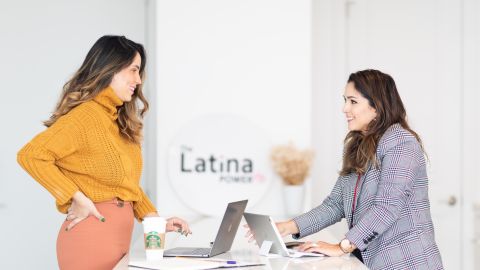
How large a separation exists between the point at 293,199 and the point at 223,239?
99 cm

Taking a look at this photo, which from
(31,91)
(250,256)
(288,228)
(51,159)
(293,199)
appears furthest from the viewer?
(31,91)

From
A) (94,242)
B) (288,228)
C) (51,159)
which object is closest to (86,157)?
(51,159)

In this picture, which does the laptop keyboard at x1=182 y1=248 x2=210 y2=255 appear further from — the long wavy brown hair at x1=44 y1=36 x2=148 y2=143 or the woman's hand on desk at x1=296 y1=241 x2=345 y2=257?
the long wavy brown hair at x1=44 y1=36 x2=148 y2=143

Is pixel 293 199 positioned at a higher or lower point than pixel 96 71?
lower

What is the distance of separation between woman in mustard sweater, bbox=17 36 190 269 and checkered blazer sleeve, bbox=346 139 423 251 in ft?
2.45

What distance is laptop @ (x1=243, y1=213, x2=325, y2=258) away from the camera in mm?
2139

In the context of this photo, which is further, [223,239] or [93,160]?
[223,239]

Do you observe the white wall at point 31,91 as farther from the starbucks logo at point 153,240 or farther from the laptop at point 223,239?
the starbucks logo at point 153,240

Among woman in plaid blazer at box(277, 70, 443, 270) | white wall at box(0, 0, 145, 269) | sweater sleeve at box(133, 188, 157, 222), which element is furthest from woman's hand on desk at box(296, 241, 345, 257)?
white wall at box(0, 0, 145, 269)

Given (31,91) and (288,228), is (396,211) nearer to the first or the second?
(288,228)

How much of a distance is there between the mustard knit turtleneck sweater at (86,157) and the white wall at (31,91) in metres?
1.44

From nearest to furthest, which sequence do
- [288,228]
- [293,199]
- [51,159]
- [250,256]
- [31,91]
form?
[51,159] → [250,256] → [288,228] → [293,199] → [31,91]

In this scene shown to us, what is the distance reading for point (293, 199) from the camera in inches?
123

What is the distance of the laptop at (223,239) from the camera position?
212 cm
